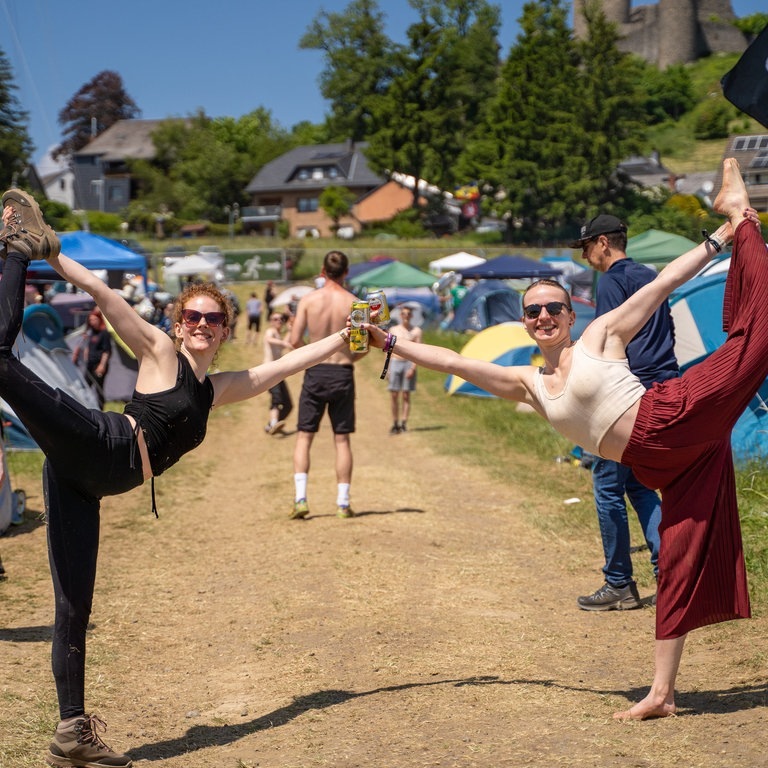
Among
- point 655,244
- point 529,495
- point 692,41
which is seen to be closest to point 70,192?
point 692,41

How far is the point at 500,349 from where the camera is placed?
18594 mm

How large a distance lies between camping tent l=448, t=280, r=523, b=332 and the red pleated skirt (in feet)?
80.5

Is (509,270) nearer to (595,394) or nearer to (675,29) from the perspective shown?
(595,394)

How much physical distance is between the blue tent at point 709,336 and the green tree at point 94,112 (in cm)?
10759

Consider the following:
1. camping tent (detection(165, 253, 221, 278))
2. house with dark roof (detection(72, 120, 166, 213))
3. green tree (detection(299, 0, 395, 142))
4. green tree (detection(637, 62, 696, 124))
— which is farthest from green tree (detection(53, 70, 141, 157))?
camping tent (detection(165, 253, 221, 278))

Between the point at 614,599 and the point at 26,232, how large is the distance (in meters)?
4.13

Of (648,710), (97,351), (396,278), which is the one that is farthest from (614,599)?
(396,278)

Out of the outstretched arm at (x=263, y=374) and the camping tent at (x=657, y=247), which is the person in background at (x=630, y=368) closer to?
the outstretched arm at (x=263, y=374)

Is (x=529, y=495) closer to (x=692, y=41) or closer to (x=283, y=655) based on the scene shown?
(x=283, y=655)

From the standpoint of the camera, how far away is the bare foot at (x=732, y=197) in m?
4.48

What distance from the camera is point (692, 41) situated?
11644 cm

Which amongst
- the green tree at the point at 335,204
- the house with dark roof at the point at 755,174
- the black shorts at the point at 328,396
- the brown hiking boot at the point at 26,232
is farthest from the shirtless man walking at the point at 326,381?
the green tree at the point at 335,204

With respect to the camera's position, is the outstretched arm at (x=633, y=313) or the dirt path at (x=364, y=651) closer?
the dirt path at (x=364, y=651)

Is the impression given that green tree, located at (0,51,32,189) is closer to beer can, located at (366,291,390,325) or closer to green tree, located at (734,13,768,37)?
beer can, located at (366,291,390,325)
